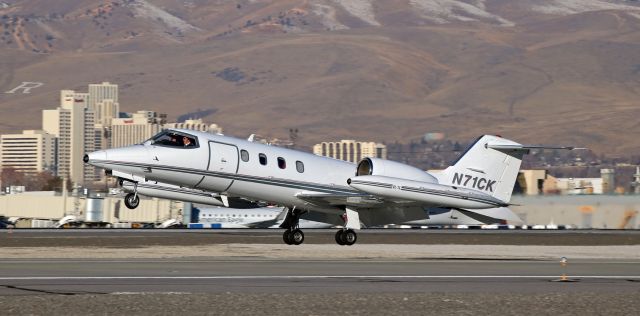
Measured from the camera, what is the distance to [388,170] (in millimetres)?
46250

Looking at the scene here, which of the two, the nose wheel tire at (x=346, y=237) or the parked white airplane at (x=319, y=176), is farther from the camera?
the nose wheel tire at (x=346, y=237)

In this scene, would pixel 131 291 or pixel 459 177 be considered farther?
pixel 459 177

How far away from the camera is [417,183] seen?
45438 mm

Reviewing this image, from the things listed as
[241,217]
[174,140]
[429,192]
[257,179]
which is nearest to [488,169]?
[429,192]

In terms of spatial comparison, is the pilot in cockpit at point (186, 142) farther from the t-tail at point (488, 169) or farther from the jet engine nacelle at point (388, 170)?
the t-tail at point (488, 169)

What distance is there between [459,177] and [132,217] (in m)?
89.0

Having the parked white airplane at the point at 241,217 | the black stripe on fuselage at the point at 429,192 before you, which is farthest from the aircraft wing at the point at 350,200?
the parked white airplane at the point at 241,217

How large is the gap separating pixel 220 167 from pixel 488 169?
1151 cm

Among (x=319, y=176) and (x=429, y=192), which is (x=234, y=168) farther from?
(x=429, y=192)

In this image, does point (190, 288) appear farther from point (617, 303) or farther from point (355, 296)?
point (617, 303)

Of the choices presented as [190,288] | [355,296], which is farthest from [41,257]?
[355,296]

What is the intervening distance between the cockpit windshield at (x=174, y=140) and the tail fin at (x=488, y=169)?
10.8 meters

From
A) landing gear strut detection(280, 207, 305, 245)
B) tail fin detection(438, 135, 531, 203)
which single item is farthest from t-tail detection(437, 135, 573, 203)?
landing gear strut detection(280, 207, 305, 245)

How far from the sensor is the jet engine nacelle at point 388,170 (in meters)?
46.1
